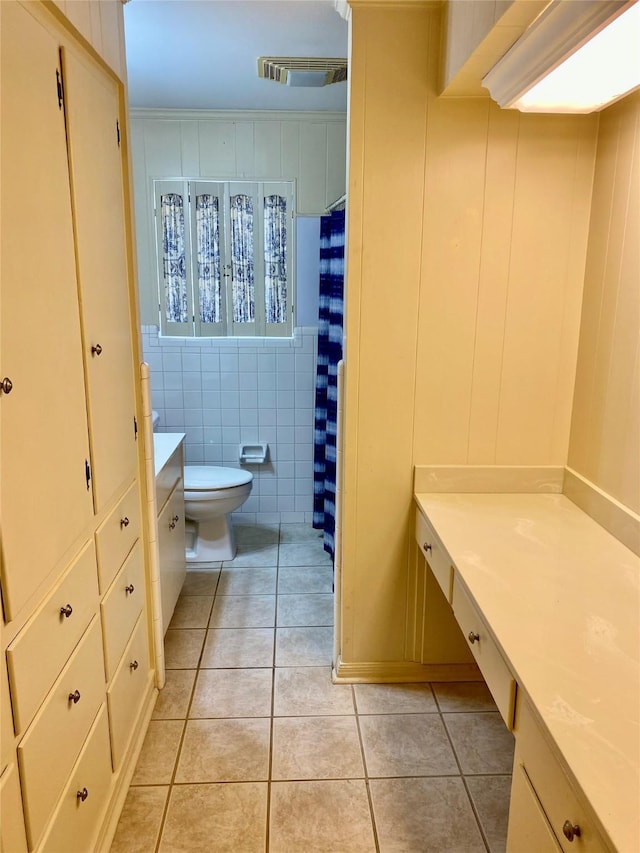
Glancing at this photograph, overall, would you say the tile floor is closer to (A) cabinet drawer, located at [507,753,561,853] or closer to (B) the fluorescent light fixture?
(A) cabinet drawer, located at [507,753,561,853]

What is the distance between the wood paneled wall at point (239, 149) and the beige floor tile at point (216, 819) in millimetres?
2873

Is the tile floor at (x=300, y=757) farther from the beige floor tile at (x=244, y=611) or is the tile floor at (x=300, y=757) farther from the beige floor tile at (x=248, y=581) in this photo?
the beige floor tile at (x=248, y=581)

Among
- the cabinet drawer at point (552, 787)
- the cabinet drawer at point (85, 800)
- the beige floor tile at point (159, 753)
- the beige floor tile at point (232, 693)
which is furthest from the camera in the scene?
the beige floor tile at point (232, 693)

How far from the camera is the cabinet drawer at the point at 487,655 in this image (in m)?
1.26

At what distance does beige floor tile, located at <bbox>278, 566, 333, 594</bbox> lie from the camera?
10.1ft

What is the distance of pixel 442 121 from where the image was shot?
195 centimetres

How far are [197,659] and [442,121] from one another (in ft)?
7.24

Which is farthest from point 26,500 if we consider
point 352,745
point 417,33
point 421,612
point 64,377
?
point 417,33

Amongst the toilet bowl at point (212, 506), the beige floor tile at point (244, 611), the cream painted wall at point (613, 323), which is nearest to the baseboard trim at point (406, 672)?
the beige floor tile at point (244, 611)

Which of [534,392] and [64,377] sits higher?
[64,377]

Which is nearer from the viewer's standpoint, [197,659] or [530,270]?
[530,270]

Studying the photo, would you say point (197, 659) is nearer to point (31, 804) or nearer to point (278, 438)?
point (31, 804)

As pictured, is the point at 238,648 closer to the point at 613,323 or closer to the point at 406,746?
the point at 406,746

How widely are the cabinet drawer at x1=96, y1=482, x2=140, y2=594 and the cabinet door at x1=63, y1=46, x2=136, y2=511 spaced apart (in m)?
0.07
